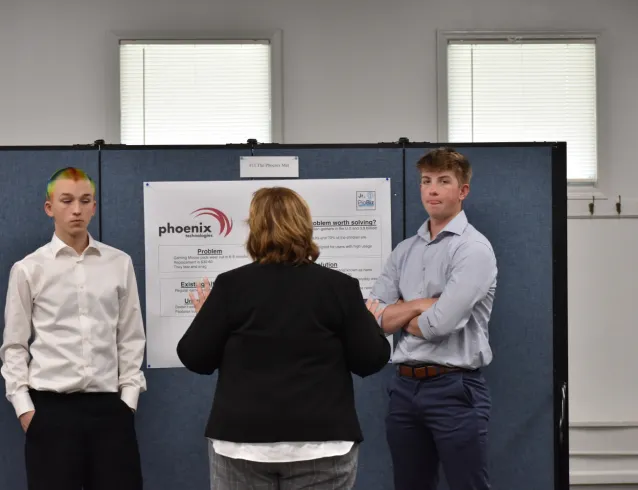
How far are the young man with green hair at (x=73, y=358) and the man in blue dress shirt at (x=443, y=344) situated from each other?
0.96 meters

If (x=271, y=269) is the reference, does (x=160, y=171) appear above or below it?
above

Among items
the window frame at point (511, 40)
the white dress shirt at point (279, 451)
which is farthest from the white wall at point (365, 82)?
the white dress shirt at point (279, 451)

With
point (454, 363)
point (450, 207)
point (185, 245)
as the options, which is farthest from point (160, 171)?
point (454, 363)

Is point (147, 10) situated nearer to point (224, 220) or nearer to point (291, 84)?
point (291, 84)

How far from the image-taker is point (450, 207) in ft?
9.07

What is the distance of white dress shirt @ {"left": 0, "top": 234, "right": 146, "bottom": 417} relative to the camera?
2590 mm

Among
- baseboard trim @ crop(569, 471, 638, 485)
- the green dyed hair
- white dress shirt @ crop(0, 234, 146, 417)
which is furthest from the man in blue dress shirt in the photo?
baseboard trim @ crop(569, 471, 638, 485)

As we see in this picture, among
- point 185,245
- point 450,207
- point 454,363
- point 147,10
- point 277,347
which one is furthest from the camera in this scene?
point 147,10

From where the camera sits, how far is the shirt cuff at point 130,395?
267 cm

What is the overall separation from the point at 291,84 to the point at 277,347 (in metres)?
2.61

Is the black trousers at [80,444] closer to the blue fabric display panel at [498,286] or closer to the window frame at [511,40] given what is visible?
the blue fabric display panel at [498,286]

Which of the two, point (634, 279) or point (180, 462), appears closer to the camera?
point (180, 462)

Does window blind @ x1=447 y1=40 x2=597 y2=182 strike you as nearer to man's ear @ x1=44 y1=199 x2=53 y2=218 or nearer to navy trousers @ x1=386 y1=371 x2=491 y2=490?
navy trousers @ x1=386 y1=371 x2=491 y2=490

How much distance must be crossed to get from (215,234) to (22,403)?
979 millimetres
